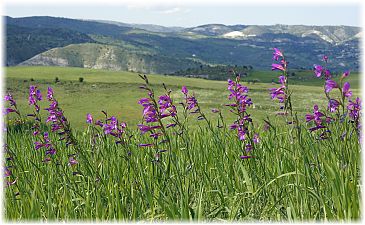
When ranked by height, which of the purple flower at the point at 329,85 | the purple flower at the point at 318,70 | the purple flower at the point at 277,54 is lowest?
the purple flower at the point at 329,85

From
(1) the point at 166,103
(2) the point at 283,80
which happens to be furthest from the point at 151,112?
(2) the point at 283,80

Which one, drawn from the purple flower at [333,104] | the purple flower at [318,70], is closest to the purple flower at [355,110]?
the purple flower at [333,104]

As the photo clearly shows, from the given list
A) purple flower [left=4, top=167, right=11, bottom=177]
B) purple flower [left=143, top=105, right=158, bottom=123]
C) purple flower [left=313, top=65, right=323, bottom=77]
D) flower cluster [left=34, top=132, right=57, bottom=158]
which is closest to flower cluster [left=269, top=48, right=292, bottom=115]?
purple flower [left=313, top=65, right=323, bottom=77]

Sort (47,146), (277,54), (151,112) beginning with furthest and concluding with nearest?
(47,146), (277,54), (151,112)

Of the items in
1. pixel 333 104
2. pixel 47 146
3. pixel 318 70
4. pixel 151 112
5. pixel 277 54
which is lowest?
pixel 47 146

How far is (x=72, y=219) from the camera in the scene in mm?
4121

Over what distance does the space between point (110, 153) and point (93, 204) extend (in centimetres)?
129

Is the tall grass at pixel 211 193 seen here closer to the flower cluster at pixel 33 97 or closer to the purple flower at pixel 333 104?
the purple flower at pixel 333 104

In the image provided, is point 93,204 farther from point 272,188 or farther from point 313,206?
point 313,206

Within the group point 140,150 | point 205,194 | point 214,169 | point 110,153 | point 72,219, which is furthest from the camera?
point 140,150

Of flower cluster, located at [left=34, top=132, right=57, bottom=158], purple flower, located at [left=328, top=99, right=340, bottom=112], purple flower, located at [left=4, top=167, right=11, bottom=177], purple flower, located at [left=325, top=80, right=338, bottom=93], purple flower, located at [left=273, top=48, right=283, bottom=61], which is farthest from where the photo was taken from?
flower cluster, located at [left=34, top=132, right=57, bottom=158]

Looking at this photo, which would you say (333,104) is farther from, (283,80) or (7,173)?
(7,173)

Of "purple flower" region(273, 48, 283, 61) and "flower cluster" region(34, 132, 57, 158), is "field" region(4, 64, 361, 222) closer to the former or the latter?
"flower cluster" region(34, 132, 57, 158)

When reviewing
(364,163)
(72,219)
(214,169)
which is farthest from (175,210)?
(364,163)
